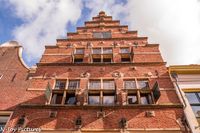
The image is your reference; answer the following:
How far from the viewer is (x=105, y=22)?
12641 millimetres

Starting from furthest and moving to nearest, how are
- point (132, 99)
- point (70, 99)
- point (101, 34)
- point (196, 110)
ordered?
point (101, 34)
point (70, 99)
point (132, 99)
point (196, 110)

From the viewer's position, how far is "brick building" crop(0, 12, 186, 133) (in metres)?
6.81

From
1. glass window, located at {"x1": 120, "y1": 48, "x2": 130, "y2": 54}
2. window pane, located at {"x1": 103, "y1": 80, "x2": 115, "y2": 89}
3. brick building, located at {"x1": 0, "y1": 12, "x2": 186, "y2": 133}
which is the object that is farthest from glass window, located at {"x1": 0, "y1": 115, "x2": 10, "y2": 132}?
glass window, located at {"x1": 120, "y1": 48, "x2": 130, "y2": 54}

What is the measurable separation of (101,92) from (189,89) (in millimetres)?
3255

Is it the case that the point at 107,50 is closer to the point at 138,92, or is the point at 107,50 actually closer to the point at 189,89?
the point at 138,92

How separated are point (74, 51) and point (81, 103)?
3.35 meters

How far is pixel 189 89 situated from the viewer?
8336 mm

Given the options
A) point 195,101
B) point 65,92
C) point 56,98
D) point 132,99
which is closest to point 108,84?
point 132,99

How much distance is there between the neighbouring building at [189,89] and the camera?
6.97 metres

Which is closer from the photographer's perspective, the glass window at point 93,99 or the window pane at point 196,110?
the window pane at point 196,110

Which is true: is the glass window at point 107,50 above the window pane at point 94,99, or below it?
above

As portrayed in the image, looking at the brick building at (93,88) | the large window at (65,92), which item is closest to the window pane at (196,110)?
the brick building at (93,88)

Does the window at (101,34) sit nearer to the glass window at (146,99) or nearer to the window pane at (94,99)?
the window pane at (94,99)

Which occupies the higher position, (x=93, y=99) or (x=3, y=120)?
(x=93, y=99)
